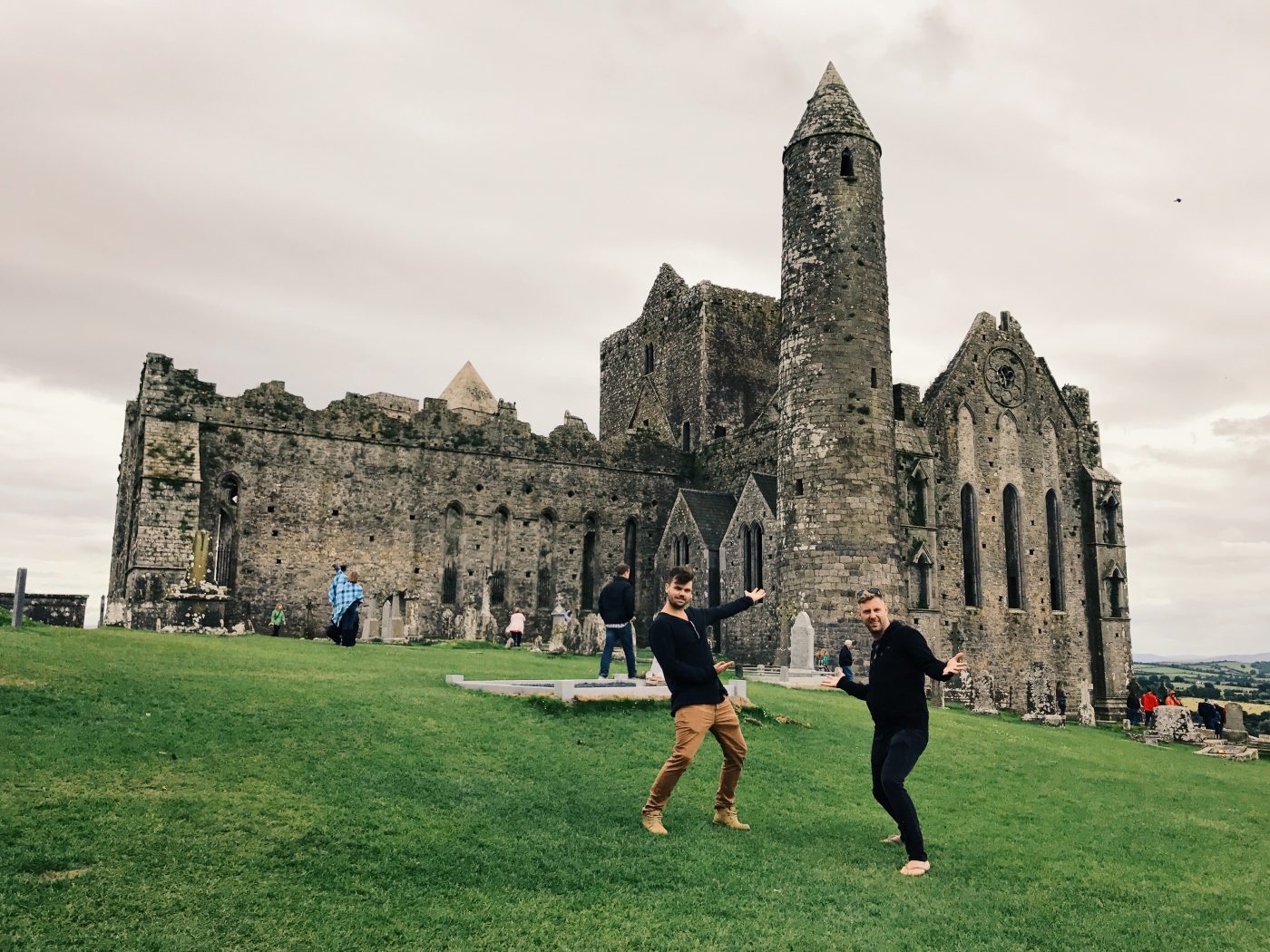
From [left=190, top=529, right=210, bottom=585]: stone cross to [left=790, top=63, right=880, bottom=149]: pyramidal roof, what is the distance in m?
20.5

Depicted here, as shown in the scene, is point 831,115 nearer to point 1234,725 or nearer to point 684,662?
point 1234,725

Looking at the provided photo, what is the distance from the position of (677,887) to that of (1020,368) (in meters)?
33.3

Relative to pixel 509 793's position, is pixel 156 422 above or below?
above

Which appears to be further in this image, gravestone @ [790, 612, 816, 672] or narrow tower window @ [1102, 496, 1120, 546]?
narrow tower window @ [1102, 496, 1120, 546]

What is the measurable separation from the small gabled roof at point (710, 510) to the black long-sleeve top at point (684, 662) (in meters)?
24.2

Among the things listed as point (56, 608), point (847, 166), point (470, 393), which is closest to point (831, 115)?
point (847, 166)

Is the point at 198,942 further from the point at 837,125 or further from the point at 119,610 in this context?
the point at 837,125

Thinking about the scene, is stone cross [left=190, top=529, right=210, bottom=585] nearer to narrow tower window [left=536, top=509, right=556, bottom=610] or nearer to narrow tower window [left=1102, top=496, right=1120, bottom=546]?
narrow tower window [left=536, top=509, right=556, bottom=610]

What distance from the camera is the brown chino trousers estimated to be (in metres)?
7.86

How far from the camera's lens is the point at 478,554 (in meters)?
33.0

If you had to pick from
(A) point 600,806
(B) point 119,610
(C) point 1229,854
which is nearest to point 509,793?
(A) point 600,806

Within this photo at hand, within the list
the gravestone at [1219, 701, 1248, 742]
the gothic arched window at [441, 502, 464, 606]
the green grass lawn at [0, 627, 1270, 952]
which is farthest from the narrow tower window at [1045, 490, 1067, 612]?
the green grass lawn at [0, 627, 1270, 952]

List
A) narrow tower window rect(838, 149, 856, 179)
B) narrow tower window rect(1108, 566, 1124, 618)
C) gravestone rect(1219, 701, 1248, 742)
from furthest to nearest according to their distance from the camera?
narrow tower window rect(1108, 566, 1124, 618) < narrow tower window rect(838, 149, 856, 179) < gravestone rect(1219, 701, 1248, 742)

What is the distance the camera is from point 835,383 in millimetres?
27219
